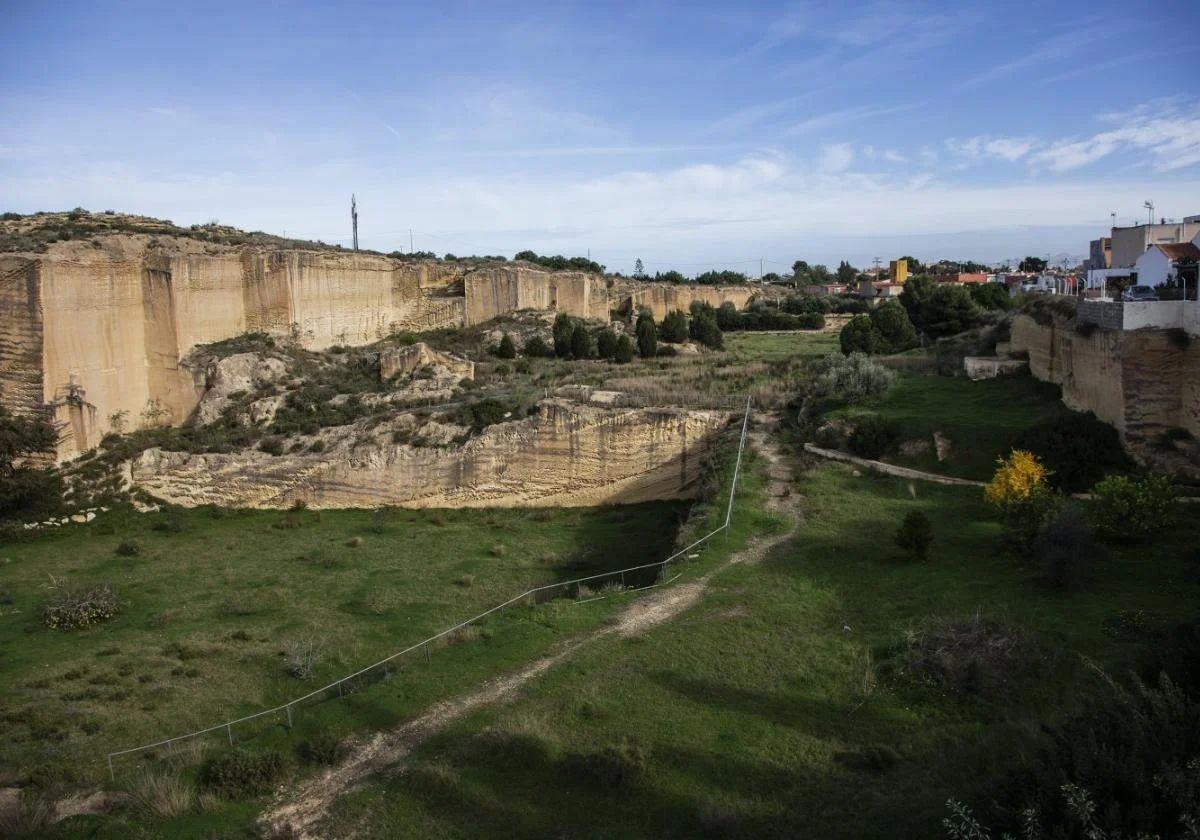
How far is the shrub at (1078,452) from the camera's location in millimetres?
14008

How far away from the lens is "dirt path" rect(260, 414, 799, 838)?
7184mm

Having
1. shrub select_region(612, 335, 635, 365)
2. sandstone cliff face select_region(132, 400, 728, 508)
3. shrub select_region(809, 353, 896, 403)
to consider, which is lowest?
sandstone cliff face select_region(132, 400, 728, 508)

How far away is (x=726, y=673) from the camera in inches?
347

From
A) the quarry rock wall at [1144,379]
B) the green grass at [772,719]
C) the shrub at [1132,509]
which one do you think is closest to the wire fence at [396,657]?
the green grass at [772,719]

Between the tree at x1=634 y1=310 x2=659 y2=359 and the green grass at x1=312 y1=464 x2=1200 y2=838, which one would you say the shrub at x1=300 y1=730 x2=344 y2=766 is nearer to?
the green grass at x1=312 y1=464 x2=1200 y2=838

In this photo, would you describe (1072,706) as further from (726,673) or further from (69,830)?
(69,830)

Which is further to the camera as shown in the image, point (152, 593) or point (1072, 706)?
point (152, 593)

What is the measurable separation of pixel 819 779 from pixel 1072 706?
218 cm

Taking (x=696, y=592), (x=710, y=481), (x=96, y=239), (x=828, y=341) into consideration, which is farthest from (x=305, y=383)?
(x=828, y=341)

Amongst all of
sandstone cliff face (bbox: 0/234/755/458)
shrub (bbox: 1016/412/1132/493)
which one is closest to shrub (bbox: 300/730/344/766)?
shrub (bbox: 1016/412/1132/493)

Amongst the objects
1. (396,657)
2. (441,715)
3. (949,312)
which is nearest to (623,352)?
(949,312)

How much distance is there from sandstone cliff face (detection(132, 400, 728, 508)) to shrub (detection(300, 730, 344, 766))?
1218 centimetres

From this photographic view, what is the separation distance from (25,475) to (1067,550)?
20.2 m

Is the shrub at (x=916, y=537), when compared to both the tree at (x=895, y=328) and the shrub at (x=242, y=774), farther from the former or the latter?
the tree at (x=895, y=328)
